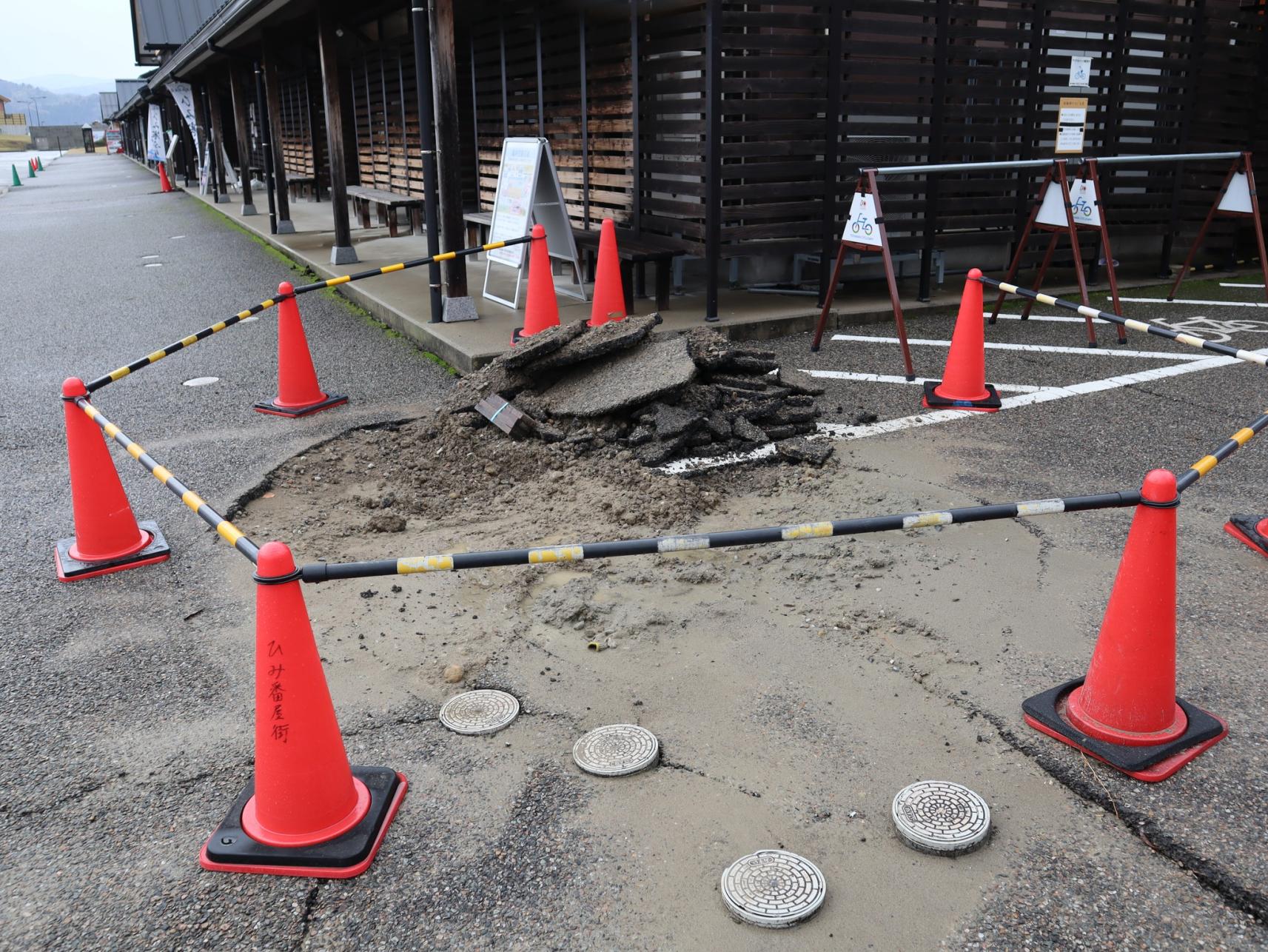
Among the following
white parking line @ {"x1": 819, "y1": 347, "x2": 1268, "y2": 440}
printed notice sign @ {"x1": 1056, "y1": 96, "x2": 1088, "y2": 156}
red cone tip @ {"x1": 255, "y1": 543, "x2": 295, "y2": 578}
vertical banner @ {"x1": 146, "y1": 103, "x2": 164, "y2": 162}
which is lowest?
white parking line @ {"x1": 819, "y1": 347, "x2": 1268, "y2": 440}

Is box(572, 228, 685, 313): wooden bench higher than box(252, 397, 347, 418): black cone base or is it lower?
higher

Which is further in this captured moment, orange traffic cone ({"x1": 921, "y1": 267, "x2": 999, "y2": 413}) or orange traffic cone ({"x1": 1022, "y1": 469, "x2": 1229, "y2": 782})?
orange traffic cone ({"x1": 921, "y1": 267, "x2": 999, "y2": 413})

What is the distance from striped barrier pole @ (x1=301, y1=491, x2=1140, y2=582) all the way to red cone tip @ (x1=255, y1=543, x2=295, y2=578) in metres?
0.06

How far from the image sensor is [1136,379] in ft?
22.2

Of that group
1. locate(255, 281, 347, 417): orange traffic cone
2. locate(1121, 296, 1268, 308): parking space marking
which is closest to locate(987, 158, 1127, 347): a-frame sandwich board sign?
locate(1121, 296, 1268, 308): parking space marking

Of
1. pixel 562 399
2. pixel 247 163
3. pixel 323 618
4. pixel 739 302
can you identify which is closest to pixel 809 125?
pixel 739 302

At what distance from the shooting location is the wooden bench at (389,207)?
1463 centimetres

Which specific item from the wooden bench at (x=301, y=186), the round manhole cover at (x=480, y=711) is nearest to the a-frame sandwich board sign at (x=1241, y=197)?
the round manhole cover at (x=480, y=711)

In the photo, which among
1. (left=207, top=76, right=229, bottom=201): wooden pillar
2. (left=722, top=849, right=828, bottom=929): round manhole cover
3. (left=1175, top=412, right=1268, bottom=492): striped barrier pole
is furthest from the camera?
(left=207, top=76, right=229, bottom=201): wooden pillar

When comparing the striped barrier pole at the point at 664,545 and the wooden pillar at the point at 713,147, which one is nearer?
the striped barrier pole at the point at 664,545

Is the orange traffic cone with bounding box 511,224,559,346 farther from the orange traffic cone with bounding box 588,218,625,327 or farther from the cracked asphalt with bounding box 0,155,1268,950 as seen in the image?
the cracked asphalt with bounding box 0,155,1268,950

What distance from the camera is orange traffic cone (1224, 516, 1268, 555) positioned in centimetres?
406

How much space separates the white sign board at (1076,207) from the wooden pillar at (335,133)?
8.02 metres

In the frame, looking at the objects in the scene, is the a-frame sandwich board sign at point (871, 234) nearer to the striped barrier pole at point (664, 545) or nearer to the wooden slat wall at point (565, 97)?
the wooden slat wall at point (565, 97)
